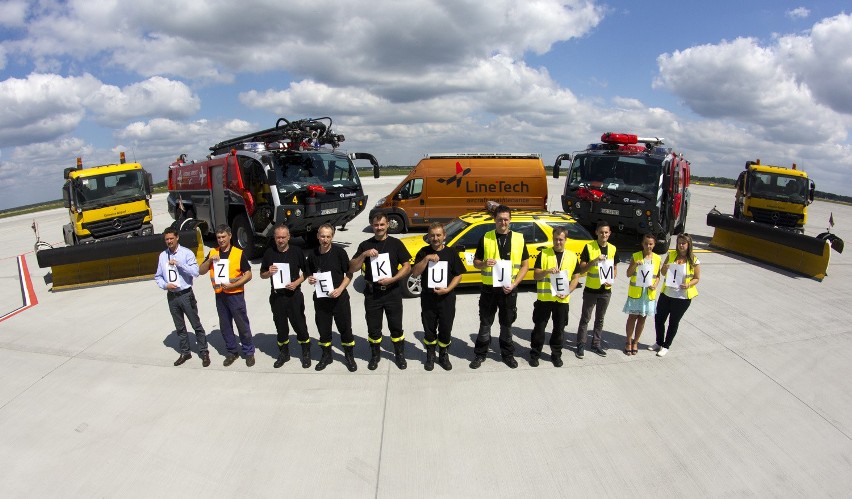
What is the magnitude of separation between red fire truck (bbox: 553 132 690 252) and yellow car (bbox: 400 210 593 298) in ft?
8.53

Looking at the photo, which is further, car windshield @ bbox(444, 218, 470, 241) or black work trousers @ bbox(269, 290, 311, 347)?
car windshield @ bbox(444, 218, 470, 241)

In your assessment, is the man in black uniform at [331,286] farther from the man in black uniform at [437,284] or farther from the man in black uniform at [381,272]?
the man in black uniform at [437,284]

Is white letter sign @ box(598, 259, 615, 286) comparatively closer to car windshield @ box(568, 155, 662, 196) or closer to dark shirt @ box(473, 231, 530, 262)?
dark shirt @ box(473, 231, 530, 262)

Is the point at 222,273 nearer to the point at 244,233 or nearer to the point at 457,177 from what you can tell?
the point at 244,233

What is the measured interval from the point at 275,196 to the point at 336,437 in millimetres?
6975

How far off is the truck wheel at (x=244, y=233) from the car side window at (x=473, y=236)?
5.43 meters

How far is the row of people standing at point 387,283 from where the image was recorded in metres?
5.05

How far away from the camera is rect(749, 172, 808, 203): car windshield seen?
512 inches

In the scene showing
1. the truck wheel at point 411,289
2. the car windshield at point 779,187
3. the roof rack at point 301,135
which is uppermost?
the roof rack at point 301,135

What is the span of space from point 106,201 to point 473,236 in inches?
378

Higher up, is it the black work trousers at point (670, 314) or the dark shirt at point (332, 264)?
the dark shirt at point (332, 264)

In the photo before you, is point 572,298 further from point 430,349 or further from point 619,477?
point 619,477

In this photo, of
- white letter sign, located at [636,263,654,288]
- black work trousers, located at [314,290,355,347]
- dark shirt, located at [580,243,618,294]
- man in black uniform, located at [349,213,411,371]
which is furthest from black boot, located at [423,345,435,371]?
white letter sign, located at [636,263,654,288]

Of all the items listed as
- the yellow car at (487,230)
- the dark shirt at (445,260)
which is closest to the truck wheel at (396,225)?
the yellow car at (487,230)
